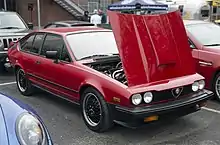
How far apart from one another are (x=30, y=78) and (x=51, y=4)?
19.5m

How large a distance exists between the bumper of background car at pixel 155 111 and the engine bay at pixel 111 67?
55 centimetres

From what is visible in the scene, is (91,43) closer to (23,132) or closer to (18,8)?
(23,132)

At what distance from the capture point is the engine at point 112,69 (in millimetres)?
4363

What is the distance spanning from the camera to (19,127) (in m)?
2.41

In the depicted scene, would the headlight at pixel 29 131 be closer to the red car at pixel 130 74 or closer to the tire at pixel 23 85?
the red car at pixel 130 74

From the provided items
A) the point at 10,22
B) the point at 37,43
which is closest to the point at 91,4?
the point at 10,22

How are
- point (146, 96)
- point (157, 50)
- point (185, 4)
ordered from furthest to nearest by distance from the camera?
point (185, 4)
point (157, 50)
point (146, 96)

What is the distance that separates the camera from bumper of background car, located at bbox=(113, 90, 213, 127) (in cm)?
381

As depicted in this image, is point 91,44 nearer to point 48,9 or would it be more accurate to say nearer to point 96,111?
point 96,111

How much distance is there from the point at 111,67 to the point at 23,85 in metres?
2.39

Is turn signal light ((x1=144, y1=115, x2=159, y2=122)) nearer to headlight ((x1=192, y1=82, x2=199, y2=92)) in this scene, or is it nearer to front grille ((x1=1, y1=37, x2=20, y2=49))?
headlight ((x1=192, y1=82, x2=199, y2=92))

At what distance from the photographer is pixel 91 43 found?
518cm

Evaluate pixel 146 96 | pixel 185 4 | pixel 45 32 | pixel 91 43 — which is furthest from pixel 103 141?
pixel 185 4

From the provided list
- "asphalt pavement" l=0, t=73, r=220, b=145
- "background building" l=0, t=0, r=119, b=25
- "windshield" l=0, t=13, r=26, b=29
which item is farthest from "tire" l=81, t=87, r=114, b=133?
"background building" l=0, t=0, r=119, b=25
